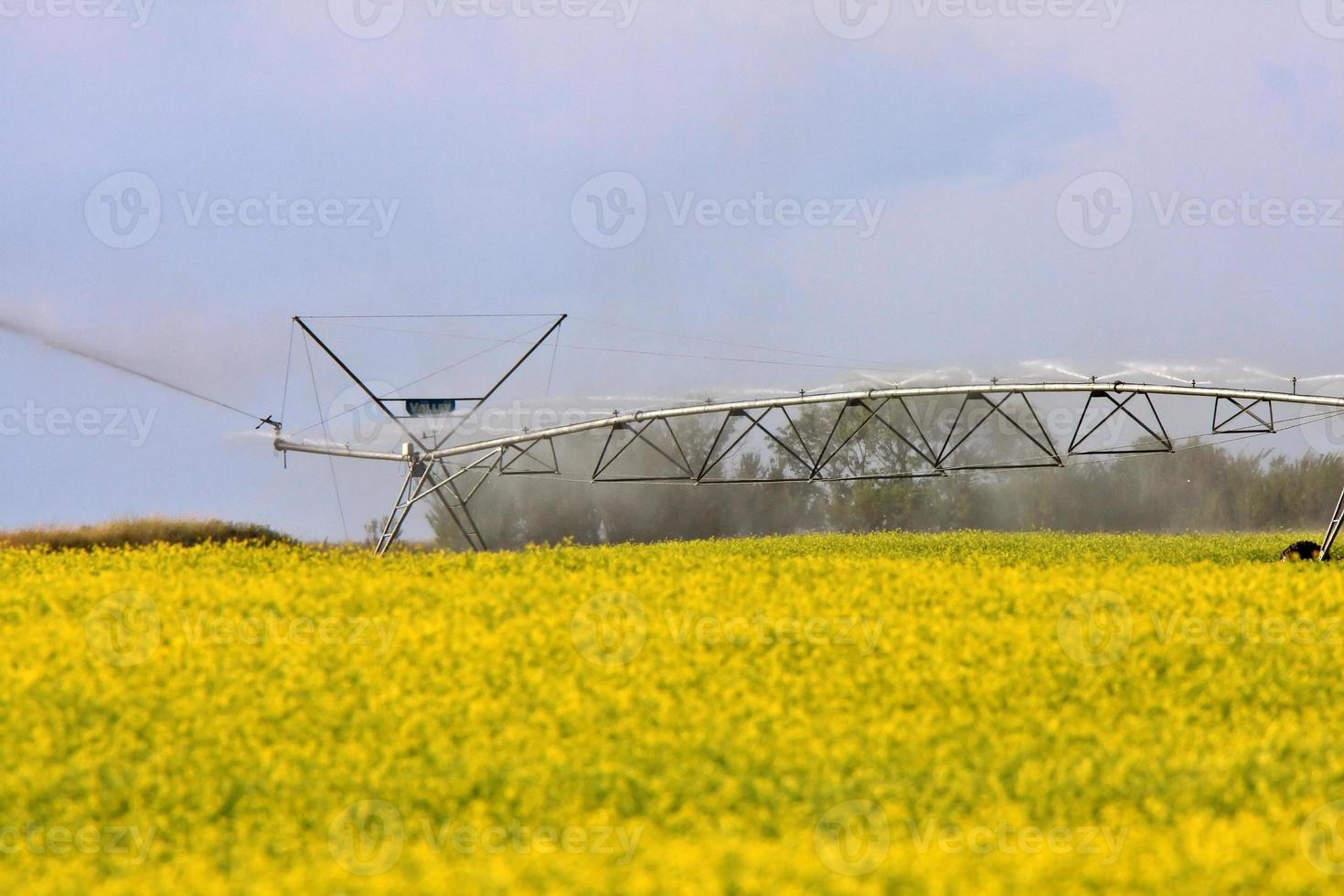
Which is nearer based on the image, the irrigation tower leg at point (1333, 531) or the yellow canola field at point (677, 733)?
the yellow canola field at point (677, 733)

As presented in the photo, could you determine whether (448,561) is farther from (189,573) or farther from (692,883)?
(692,883)

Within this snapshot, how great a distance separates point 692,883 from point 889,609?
1119 centimetres

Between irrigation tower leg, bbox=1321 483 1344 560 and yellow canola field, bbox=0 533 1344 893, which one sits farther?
irrigation tower leg, bbox=1321 483 1344 560

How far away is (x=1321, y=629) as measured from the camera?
21.0m

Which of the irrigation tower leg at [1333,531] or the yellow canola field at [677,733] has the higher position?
the irrigation tower leg at [1333,531]

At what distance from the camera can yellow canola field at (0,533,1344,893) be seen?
38.2 feet

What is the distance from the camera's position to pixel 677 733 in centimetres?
1544

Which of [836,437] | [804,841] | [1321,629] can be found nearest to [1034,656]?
[1321,629]

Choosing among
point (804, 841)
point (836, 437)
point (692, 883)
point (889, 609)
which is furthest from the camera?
point (836, 437)

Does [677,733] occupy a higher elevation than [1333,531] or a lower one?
lower

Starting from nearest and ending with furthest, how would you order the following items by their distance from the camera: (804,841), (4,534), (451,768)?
(804,841) < (451,768) < (4,534)

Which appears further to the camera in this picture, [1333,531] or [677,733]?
[1333,531]

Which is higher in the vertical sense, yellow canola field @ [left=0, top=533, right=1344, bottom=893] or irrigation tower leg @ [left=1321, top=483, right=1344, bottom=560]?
irrigation tower leg @ [left=1321, top=483, right=1344, bottom=560]

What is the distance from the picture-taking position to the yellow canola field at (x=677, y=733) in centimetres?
1164
